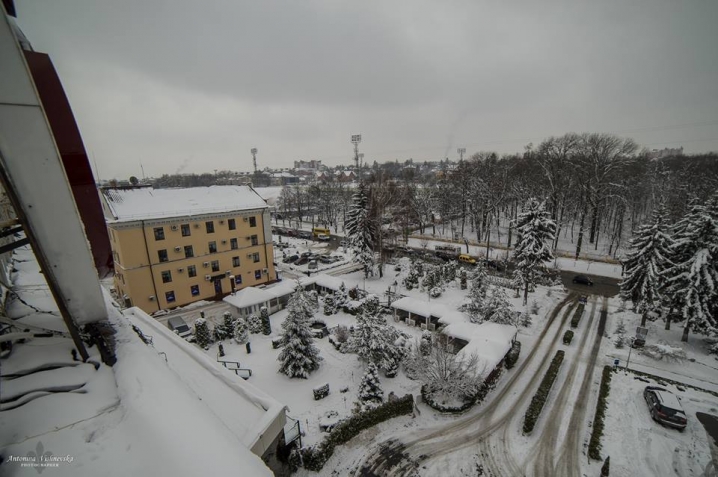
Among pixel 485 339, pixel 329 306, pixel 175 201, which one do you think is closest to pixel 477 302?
pixel 485 339

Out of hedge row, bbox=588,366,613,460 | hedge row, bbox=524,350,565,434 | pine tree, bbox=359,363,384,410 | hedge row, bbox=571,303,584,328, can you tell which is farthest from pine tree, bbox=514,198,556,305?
pine tree, bbox=359,363,384,410

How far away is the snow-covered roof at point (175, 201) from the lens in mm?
22573

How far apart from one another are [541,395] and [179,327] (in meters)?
21.3

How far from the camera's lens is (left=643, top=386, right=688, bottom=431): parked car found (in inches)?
483

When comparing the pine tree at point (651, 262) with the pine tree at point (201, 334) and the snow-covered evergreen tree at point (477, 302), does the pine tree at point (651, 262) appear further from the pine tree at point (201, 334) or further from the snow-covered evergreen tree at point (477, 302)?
the pine tree at point (201, 334)

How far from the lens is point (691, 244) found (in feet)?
59.6

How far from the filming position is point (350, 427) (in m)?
11.8

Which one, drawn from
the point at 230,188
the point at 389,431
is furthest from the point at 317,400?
the point at 230,188

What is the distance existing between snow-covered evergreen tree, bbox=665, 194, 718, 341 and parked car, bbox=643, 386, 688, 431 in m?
7.36

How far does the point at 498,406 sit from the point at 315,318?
12787 millimetres

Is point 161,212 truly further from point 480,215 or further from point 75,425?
point 480,215

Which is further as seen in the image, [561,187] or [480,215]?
[480,215]

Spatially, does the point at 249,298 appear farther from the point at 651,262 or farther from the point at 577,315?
the point at 651,262

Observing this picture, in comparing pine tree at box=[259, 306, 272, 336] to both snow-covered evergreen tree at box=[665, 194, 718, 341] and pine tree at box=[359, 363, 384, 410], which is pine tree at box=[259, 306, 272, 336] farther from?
snow-covered evergreen tree at box=[665, 194, 718, 341]
